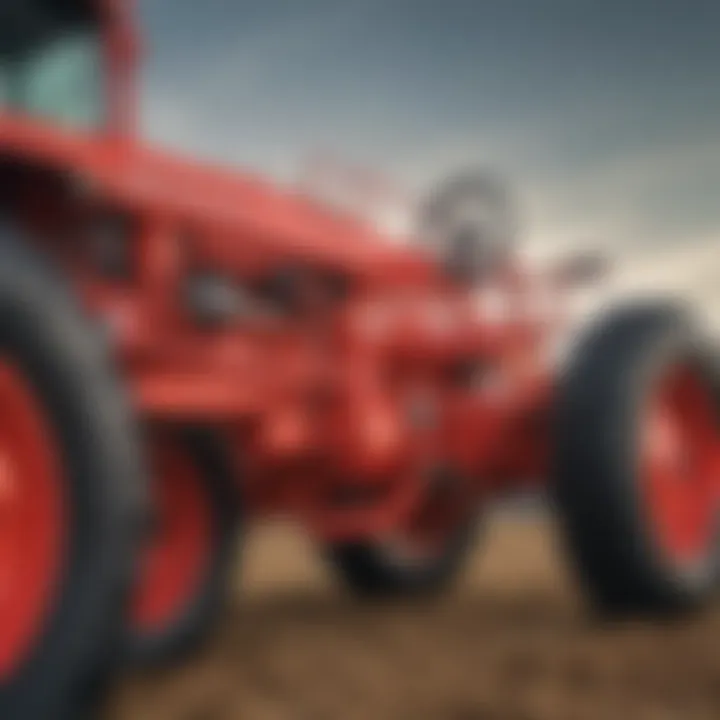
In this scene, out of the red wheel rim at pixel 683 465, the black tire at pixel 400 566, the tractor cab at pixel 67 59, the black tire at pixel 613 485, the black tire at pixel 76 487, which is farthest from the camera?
the black tire at pixel 400 566

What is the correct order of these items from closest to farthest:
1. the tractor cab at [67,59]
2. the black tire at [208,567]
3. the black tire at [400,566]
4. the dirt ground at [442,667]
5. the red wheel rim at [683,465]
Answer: the dirt ground at [442,667], the black tire at [208,567], the tractor cab at [67,59], the red wheel rim at [683,465], the black tire at [400,566]

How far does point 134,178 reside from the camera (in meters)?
3.31

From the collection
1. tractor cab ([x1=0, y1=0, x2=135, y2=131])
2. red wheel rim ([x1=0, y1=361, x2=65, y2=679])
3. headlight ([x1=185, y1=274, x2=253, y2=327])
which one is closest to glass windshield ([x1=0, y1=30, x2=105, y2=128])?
tractor cab ([x1=0, y1=0, x2=135, y2=131])

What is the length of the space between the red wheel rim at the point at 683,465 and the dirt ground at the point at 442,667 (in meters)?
0.23

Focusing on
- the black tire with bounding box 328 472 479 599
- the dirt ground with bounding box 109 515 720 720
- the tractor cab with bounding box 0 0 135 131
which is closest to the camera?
the dirt ground with bounding box 109 515 720 720

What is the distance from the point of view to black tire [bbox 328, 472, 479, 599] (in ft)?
15.7

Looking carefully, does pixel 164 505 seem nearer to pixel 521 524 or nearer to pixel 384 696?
pixel 384 696

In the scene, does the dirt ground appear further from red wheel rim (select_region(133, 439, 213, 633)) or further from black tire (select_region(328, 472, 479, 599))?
black tire (select_region(328, 472, 479, 599))

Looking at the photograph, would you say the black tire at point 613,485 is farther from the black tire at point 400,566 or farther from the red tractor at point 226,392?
the black tire at point 400,566

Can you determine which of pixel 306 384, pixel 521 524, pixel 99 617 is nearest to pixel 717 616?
pixel 306 384

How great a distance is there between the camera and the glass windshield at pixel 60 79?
351 cm

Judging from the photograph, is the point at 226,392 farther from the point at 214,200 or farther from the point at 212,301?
the point at 214,200

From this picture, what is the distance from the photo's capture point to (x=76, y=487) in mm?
2438

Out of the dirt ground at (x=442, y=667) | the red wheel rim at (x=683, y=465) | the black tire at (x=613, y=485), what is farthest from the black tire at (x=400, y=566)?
the black tire at (x=613, y=485)
